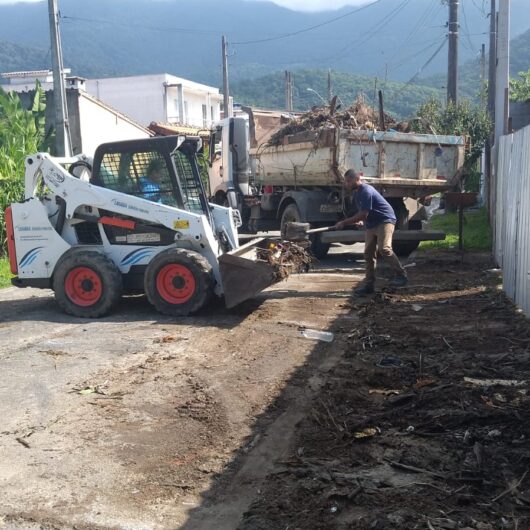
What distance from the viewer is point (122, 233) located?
360 inches

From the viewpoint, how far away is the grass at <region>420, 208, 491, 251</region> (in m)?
14.9

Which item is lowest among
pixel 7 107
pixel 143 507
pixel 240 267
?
pixel 143 507

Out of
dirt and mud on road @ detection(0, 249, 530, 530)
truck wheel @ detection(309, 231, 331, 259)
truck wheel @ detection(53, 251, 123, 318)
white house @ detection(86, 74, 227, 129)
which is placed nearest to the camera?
dirt and mud on road @ detection(0, 249, 530, 530)

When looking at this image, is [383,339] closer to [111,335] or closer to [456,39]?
[111,335]

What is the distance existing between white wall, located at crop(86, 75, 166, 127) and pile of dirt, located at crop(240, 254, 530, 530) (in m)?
44.1

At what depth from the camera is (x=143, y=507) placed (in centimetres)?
404

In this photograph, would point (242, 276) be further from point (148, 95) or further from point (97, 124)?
point (148, 95)

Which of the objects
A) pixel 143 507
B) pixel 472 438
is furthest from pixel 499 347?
pixel 143 507

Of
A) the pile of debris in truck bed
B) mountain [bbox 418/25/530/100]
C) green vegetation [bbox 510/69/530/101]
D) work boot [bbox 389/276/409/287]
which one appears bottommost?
work boot [bbox 389/276/409/287]

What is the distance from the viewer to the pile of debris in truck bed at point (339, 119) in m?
13.0

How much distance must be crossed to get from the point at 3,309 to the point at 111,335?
2.65 m

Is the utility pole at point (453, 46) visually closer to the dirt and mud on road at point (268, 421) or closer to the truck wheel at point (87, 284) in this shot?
the dirt and mud on road at point (268, 421)

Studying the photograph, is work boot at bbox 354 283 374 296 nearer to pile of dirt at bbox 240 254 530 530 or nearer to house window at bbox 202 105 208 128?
pile of dirt at bbox 240 254 530 530

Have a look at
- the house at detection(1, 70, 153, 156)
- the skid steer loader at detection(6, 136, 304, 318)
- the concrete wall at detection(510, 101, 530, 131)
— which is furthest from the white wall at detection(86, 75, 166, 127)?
the skid steer loader at detection(6, 136, 304, 318)
